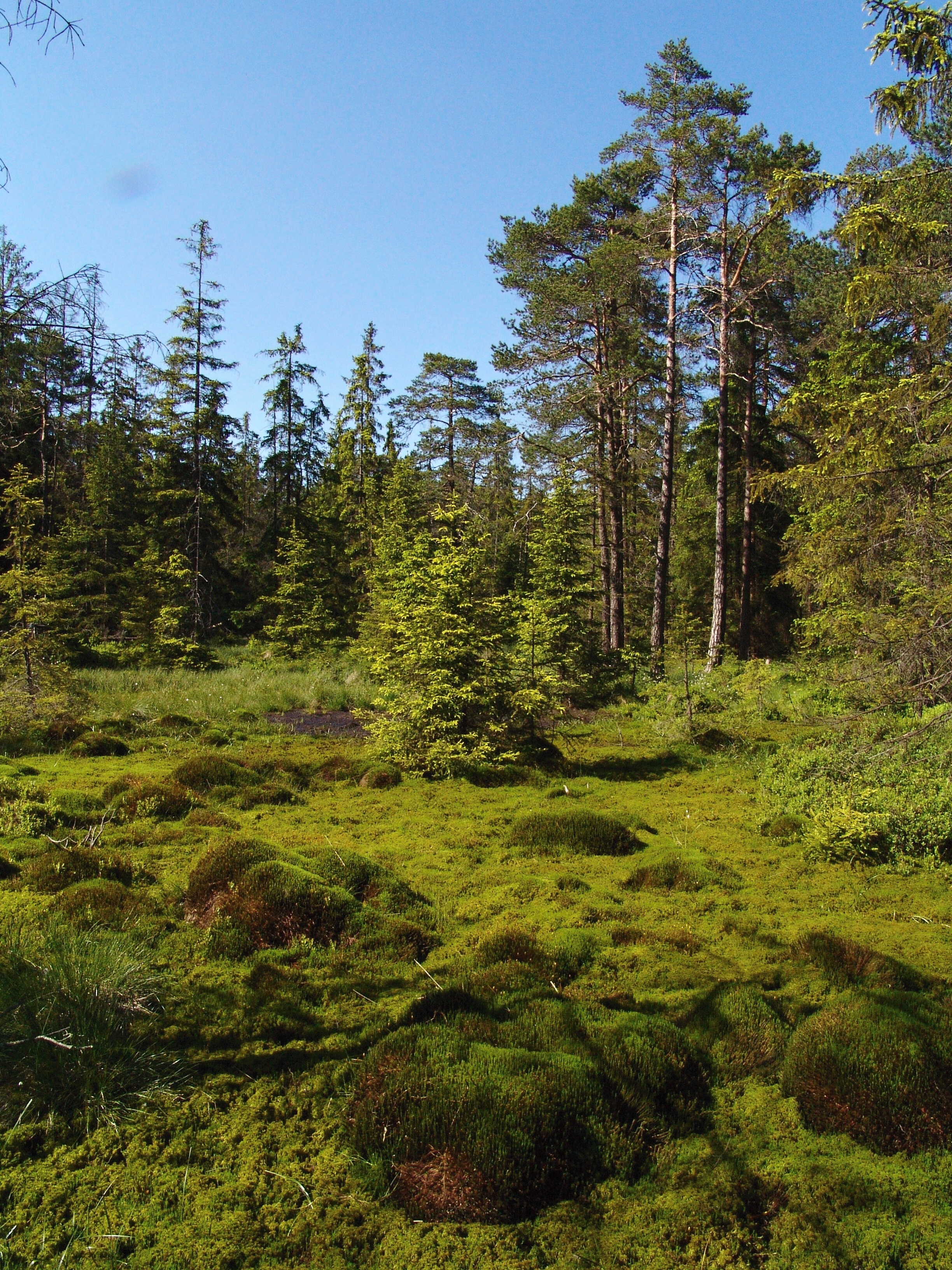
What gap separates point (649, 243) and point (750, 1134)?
64.7ft

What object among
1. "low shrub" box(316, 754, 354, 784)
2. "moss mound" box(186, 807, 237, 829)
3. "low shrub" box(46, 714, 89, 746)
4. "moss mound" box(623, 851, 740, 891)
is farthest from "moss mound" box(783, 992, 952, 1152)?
"low shrub" box(46, 714, 89, 746)

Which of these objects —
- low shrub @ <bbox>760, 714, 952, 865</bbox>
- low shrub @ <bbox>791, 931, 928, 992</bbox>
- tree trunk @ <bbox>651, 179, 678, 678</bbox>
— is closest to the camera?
low shrub @ <bbox>791, 931, 928, 992</bbox>

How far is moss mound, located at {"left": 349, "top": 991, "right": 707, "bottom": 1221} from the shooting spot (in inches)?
114

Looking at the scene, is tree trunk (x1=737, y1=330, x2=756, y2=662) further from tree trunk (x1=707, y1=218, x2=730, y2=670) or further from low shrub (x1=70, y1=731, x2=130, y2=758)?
low shrub (x1=70, y1=731, x2=130, y2=758)

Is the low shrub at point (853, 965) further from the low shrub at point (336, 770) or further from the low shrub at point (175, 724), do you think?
the low shrub at point (175, 724)

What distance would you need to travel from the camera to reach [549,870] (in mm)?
6953

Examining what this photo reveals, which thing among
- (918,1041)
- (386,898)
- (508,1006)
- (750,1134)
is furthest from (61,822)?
(918,1041)

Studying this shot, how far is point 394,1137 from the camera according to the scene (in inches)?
121

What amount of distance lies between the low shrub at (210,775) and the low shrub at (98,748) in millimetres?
2248

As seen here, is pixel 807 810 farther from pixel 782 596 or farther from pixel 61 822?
pixel 782 596

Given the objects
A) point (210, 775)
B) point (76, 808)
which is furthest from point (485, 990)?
point (210, 775)

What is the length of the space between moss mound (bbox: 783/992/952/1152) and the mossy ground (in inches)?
3.8

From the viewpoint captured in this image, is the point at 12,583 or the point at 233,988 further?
the point at 12,583

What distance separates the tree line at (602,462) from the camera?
7102 millimetres
